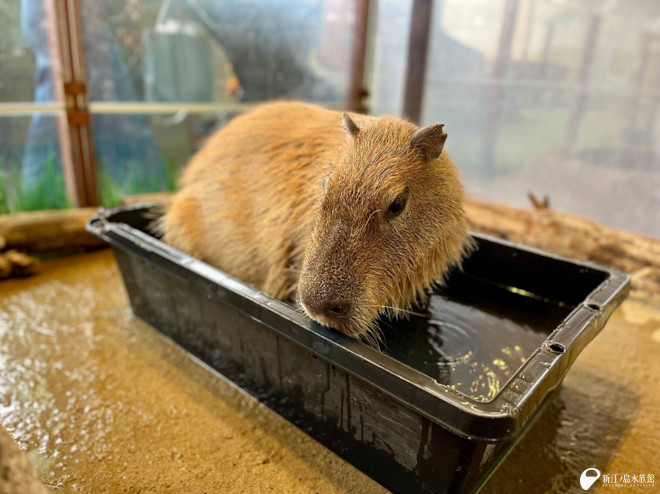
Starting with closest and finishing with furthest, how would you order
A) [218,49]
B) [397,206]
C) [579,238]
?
[397,206] < [579,238] < [218,49]

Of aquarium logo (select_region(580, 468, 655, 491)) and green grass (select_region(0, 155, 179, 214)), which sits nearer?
aquarium logo (select_region(580, 468, 655, 491))

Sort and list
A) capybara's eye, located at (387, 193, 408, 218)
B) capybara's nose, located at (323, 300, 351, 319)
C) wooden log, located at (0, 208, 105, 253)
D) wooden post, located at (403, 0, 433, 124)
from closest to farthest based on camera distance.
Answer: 1. capybara's nose, located at (323, 300, 351, 319)
2. capybara's eye, located at (387, 193, 408, 218)
3. wooden log, located at (0, 208, 105, 253)
4. wooden post, located at (403, 0, 433, 124)

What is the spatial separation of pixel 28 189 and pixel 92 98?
88 cm

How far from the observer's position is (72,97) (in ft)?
12.0

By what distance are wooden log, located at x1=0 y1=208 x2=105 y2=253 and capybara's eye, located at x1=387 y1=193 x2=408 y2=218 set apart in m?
2.89

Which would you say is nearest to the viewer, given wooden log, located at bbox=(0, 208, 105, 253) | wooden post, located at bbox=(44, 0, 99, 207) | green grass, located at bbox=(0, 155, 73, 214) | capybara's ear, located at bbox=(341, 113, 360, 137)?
capybara's ear, located at bbox=(341, 113, 360, 137)

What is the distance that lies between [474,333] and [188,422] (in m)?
1.32

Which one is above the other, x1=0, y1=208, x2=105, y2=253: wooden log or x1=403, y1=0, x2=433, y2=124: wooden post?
x1=403, y1=0, x2=433, y2=124: wooden post

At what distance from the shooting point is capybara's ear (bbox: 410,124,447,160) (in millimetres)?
1587

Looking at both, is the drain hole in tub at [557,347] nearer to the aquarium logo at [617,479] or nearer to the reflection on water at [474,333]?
the reflection on water at [474,333]

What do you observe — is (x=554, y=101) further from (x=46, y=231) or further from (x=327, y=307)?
(x=46, y=231)

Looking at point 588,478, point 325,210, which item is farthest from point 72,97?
point 588,478

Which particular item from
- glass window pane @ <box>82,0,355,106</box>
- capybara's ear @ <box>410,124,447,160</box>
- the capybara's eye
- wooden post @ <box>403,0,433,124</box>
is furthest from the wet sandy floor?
wooden post @ <box>403,0,433,124</box>

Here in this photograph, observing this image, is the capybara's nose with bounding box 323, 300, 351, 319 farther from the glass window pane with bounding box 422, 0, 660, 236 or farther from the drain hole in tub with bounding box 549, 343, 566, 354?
the glass window pane with bounding box 422, 0, 660, 236
